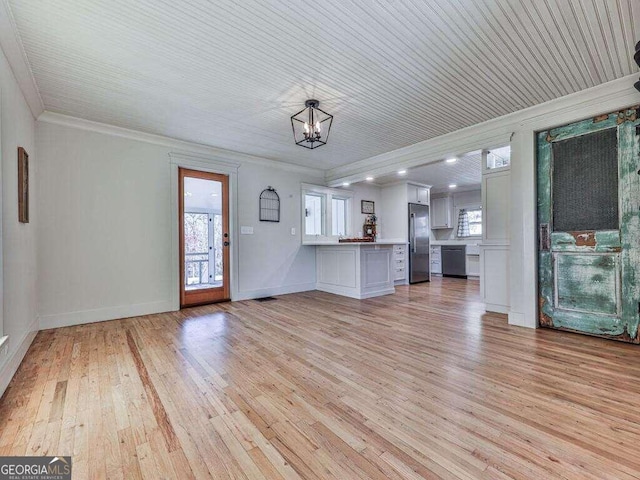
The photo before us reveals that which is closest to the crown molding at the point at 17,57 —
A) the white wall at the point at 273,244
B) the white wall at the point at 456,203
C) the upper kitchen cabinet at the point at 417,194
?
the white wall at the point at 273,244

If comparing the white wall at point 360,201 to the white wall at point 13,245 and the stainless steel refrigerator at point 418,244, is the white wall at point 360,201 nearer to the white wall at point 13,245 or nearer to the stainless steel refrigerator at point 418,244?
the stainless steel refrigerator at point 418,244

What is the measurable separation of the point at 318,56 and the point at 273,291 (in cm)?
413

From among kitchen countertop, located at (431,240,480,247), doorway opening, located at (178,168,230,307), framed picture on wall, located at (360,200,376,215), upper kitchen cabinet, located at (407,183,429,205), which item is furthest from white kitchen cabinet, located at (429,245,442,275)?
doorway opening, located at (178,168,230,307)

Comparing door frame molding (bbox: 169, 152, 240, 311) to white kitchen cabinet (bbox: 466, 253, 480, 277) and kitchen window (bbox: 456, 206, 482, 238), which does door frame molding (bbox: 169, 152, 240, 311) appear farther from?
kitchen window (bbox: 456, 206, 482, 238)

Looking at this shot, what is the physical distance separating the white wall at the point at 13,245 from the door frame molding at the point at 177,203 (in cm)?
157

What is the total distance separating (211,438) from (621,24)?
3875mm

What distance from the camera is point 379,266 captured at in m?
5.48

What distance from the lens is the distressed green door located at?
2881mm

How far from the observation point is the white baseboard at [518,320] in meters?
3.44

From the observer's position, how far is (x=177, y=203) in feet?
14.7

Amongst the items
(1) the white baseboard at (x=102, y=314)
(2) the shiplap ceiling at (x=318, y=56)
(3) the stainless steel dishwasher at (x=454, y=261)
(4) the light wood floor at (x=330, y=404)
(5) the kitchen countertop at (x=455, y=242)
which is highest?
(2) the shiplap ceiling at (x=318, y=56)

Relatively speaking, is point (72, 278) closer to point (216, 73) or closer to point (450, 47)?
point (216, 73)

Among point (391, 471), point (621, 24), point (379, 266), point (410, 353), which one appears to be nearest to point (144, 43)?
point (391, 471)

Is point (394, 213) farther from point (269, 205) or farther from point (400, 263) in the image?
point (269, 205)
